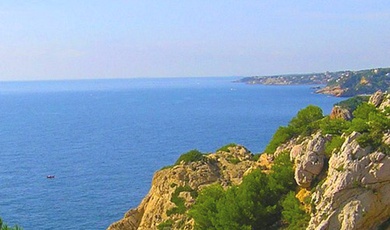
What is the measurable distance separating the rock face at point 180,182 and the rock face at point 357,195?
44.0 feet

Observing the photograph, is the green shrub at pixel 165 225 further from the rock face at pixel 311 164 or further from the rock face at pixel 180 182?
the rock face at pixel 311 164

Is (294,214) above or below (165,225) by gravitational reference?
above

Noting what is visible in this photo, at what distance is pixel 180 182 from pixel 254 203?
11510 millimetres

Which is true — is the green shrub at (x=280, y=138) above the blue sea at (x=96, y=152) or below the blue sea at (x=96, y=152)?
above

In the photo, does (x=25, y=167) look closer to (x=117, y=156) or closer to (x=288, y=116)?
(x=117, y=156)

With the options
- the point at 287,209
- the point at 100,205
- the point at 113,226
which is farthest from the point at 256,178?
the point at 100,205

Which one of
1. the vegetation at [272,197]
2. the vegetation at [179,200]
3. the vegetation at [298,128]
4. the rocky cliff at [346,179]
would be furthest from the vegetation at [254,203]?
the vegetation at [179,200]

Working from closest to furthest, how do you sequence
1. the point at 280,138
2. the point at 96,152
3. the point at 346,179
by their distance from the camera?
the point at 346,179 → the point at 280,138 → the point at 96,152

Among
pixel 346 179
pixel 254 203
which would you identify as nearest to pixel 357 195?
pixel 346 179

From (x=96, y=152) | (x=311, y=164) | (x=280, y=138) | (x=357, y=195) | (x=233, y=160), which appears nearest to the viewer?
(x=357, y=195)

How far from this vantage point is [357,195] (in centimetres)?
1814

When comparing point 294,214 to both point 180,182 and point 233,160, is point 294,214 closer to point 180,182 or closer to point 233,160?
point 180,182

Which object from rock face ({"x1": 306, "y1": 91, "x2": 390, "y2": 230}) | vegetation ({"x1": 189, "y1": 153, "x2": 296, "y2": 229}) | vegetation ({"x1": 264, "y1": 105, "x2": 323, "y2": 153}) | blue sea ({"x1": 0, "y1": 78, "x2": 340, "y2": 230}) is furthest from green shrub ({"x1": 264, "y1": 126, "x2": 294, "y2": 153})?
blue sea ({"x1": 0, "y1": 78, "x2": 340, "y2": 230})

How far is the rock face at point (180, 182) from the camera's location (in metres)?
33.6
